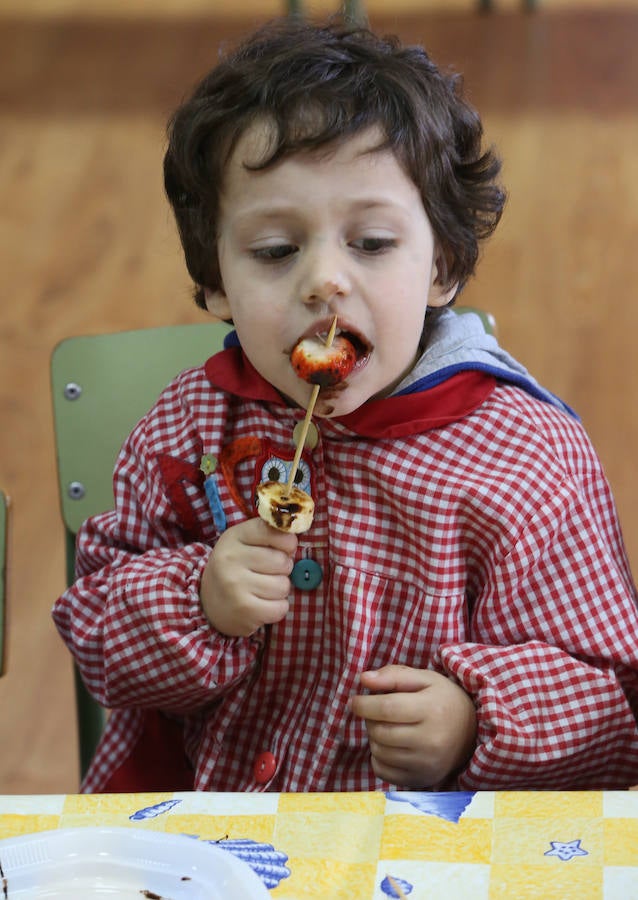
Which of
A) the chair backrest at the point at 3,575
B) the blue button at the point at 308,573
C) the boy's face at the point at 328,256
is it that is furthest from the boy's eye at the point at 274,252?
the chair backrest at the point at 3,575

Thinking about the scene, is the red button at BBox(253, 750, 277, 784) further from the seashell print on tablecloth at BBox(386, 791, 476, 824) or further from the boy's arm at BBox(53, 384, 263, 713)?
the seashell print on tablecloth at BBox(386, 791, 476, 824)

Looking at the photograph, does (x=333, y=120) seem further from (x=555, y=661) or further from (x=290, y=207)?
(x=555, y=661)

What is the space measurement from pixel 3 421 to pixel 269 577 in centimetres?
189

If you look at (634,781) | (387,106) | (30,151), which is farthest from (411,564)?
(30,151)

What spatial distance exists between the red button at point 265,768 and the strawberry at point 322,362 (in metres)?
0.35

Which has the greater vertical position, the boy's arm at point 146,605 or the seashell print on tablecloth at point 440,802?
the boy's arm at point 146,605

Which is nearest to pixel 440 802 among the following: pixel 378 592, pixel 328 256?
pixel 378 592

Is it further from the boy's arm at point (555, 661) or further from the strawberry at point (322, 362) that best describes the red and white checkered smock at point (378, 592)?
the strawberry at point (322, 362)

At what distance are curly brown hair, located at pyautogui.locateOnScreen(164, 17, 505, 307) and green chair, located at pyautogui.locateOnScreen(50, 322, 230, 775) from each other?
20cm

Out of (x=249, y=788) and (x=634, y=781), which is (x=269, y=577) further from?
(x=634, y=781)

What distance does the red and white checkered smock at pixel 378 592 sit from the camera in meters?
1.09

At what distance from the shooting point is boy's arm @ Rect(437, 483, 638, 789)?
3.48 ft

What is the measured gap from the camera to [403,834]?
0.85 metres

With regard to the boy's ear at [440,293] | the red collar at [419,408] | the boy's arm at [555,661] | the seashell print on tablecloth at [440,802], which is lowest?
the seashell print on tablecloth at [440,802]
